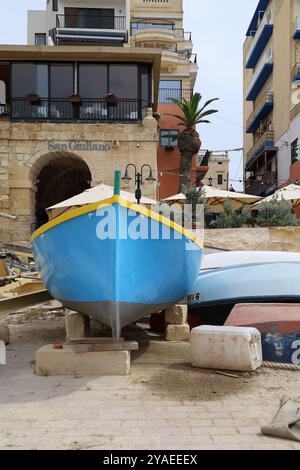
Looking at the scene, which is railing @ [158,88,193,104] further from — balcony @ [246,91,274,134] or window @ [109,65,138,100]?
window @ [109,65,138,100]

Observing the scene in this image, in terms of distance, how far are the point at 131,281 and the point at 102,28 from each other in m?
32.3

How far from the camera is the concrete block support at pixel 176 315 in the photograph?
6773 mm

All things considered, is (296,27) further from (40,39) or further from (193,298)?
(193,298)

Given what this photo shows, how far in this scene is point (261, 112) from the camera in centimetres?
3778

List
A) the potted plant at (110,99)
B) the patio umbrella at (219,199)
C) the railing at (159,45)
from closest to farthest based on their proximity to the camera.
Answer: the patio umbrella at (219,199) → the potted plant at (110,99) → the railing at (159,45)

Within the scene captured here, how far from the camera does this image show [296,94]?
96.7ft

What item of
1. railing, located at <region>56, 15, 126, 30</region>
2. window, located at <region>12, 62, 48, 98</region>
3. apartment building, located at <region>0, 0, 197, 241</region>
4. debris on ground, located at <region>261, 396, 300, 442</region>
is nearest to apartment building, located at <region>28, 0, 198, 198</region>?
railing, located at <region>56, 15, 126, 30</region>

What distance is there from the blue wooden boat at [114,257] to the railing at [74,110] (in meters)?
14.4

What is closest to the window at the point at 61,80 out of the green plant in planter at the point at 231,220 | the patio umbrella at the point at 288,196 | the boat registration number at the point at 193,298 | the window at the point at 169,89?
the green plant in planter at the point at 231,220

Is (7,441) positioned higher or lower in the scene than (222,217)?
lower

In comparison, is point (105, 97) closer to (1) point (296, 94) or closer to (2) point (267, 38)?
(1) point (296, 94)

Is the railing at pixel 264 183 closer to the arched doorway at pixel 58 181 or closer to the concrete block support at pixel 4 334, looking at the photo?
the arched doorway at pixel 58 181

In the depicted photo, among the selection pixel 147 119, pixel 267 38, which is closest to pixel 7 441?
pixel 147 119

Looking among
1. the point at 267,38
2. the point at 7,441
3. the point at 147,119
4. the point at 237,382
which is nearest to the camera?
the point at 7,441
